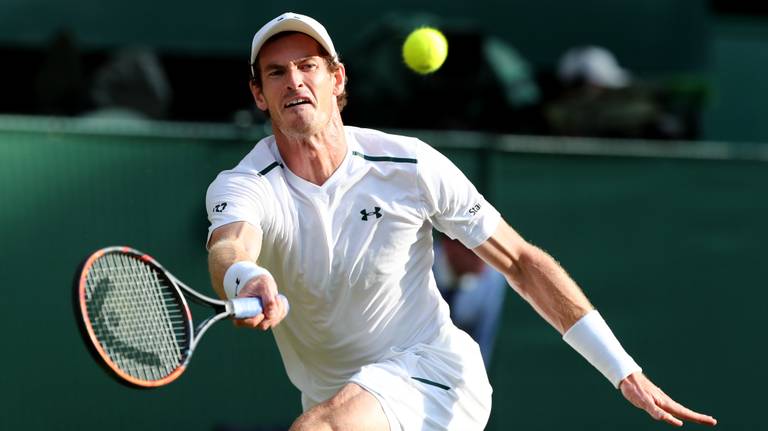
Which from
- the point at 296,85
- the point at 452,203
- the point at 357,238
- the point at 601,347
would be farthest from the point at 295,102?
the point at 601,347

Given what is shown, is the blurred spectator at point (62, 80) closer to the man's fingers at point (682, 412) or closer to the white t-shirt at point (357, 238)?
the white t-shirt at point (357, 238)

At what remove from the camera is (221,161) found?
23.9ft

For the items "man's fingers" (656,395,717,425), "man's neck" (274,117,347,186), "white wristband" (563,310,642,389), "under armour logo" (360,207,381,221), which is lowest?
"man's fingers" (656,395,717,425)

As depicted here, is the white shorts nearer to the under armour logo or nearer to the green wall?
the under armour logo

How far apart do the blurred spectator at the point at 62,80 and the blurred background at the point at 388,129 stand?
1 cm

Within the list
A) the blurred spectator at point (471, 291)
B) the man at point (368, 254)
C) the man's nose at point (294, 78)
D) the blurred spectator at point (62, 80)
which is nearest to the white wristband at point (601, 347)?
the man at point (368, 254)

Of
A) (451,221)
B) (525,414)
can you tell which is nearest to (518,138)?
(525,414)

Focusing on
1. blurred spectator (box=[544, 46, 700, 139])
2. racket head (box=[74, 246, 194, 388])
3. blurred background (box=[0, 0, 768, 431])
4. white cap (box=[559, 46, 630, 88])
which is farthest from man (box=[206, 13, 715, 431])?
white cap (box=[559, 46, 630, 88])

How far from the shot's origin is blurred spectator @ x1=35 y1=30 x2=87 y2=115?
28.1 feet

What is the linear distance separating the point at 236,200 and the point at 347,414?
77 cm

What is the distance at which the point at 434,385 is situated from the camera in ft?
15.1

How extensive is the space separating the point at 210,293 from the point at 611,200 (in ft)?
7.60

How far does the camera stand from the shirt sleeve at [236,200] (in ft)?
14.2

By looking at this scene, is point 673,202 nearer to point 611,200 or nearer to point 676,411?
point 611,200
